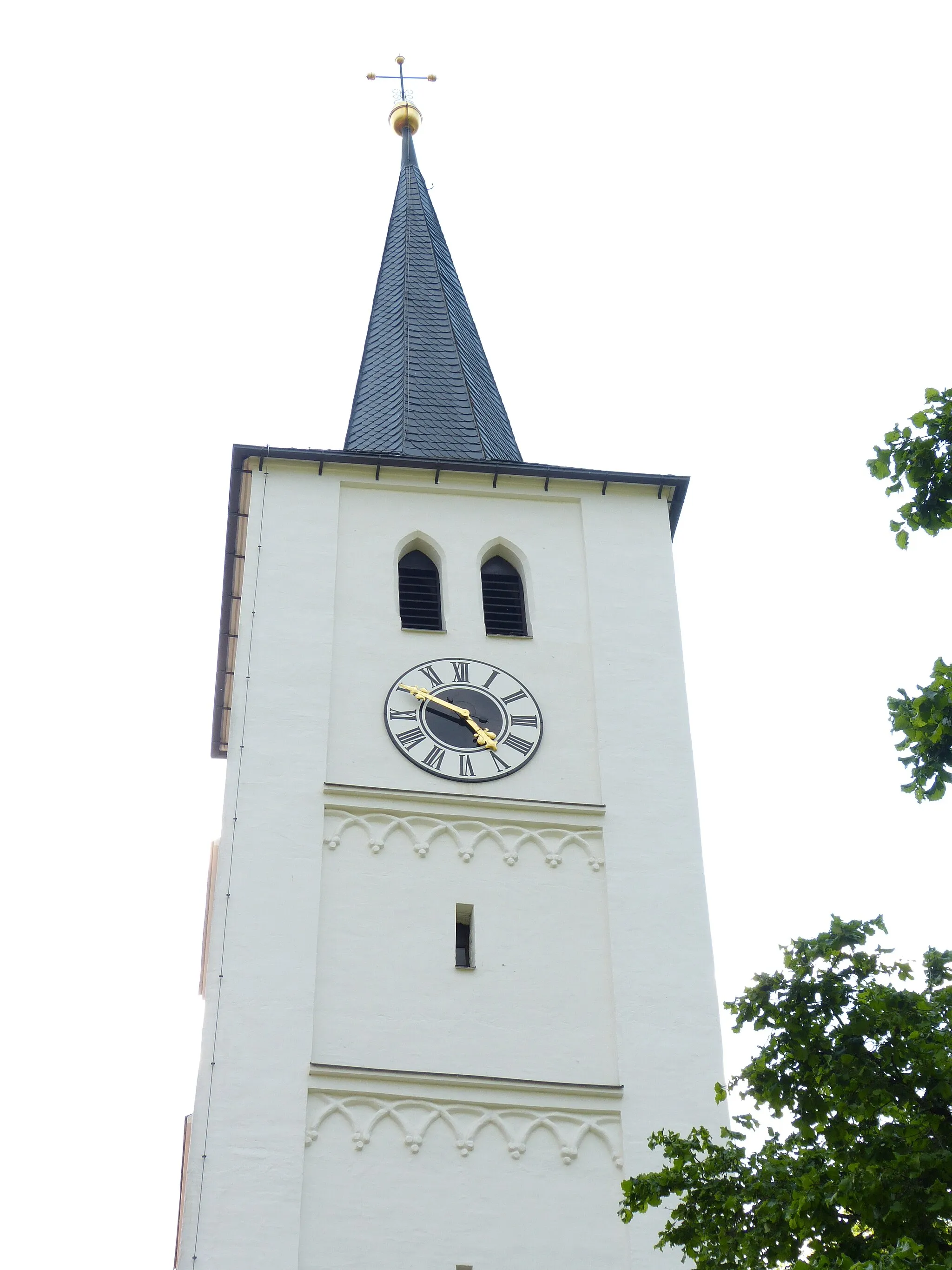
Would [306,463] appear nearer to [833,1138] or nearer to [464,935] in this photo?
[464,935]

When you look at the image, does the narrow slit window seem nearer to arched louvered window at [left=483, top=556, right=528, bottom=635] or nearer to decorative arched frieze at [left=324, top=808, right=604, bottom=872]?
decorative arched frieze at [left=324, top=808, right=604, bottom=872]

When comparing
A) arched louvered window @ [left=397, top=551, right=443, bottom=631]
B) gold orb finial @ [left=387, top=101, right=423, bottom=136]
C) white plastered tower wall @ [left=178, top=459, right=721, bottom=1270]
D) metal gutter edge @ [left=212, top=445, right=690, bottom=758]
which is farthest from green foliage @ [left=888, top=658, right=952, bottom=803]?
gold orb finial @ [left=387, top=101, right=423, bottom=136]

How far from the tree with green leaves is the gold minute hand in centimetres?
993

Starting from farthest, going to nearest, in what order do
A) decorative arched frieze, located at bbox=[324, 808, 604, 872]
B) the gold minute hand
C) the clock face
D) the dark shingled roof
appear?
the dark shingled roof → the gold minute hand → the clock face → decorative arched frieze, located at bbox=[324, 808, 604, 872]

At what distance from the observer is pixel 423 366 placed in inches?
1153

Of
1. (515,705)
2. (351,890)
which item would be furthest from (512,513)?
(351,890)

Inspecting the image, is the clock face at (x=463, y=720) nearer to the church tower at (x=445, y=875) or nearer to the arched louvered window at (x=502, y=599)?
the church tower at (x=445, y=875)

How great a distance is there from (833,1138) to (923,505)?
371 cm

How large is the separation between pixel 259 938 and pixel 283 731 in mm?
2696

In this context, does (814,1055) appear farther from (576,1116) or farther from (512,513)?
(512,513)

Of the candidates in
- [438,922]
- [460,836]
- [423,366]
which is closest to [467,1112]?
[438,922]

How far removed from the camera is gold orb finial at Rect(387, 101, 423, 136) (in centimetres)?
3666

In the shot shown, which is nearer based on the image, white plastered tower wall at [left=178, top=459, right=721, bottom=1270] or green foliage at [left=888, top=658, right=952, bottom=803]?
green foliage at [left=888, top=658, right=952, bottom=803]

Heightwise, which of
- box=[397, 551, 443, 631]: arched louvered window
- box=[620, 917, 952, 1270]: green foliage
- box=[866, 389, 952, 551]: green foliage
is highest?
box=[397, 551, 443, 631]: arched louvered window
